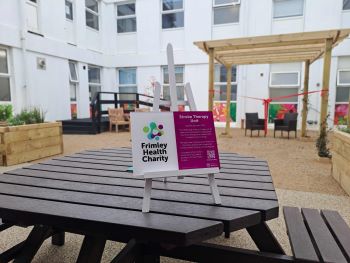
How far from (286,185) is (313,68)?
21.9ft

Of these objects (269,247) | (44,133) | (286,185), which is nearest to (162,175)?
(269,247)

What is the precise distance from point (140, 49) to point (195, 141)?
31.8ft

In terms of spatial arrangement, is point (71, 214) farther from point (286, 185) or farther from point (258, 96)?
point (258, 96)

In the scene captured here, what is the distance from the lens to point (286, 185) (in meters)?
3.19

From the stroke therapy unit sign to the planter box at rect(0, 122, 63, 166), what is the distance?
377 cm

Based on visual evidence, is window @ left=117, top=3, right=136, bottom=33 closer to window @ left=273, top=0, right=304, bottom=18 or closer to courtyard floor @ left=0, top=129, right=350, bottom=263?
window @ left=273, top=0, right=304, bottom=18

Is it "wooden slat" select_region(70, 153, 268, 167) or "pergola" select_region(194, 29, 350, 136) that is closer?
"wooden slat" select_region(70, 153, 268, 167)

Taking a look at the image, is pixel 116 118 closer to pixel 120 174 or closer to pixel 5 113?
pixel 5 113

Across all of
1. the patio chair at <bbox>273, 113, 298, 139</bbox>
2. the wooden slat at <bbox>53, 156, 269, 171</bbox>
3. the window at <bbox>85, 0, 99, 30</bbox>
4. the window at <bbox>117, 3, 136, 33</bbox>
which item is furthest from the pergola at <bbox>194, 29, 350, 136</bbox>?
the window at <bbox>85, 0, 99, 30</bbox>

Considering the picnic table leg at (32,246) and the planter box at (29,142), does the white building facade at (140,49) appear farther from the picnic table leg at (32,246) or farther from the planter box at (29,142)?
the picnic table leg at (32,246)

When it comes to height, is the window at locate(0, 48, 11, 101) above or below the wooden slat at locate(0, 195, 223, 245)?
above

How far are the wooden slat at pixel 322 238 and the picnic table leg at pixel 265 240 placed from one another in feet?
0.59

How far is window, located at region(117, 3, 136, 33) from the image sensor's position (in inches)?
403

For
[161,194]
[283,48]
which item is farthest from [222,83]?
[161,194]
